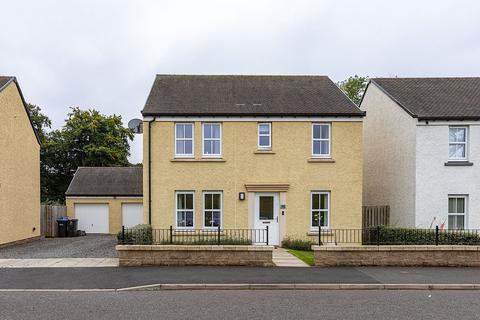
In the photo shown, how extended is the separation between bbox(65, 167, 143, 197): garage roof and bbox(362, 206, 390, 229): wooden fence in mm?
13740

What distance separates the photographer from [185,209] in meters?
15.3

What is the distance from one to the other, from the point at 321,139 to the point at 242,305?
944 centimetres

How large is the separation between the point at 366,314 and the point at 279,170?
28.8 ft

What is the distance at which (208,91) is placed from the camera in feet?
56.1

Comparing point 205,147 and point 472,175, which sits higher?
point 205,147

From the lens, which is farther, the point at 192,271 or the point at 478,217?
the point at 478,217

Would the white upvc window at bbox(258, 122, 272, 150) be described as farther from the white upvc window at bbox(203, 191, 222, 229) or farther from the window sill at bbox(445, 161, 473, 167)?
the window sill at bbox(445, 161, 473, 167)

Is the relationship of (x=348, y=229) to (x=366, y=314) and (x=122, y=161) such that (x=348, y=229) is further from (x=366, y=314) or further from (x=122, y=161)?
(x=122, y=161)

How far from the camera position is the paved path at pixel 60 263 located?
11.1m

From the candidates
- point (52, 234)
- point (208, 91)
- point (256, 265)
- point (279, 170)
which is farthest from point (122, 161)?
point (256, 265)

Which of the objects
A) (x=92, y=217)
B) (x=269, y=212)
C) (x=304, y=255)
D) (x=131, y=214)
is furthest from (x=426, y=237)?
(x=92, y=217)

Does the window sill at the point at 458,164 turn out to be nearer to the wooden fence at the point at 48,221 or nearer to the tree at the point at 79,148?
the wooden fence at the point at 48,221

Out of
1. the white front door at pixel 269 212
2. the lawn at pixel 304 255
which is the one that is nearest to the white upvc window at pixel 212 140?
the white front door at pixel 269 212

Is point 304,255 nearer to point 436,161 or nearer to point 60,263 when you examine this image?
point 436,161
